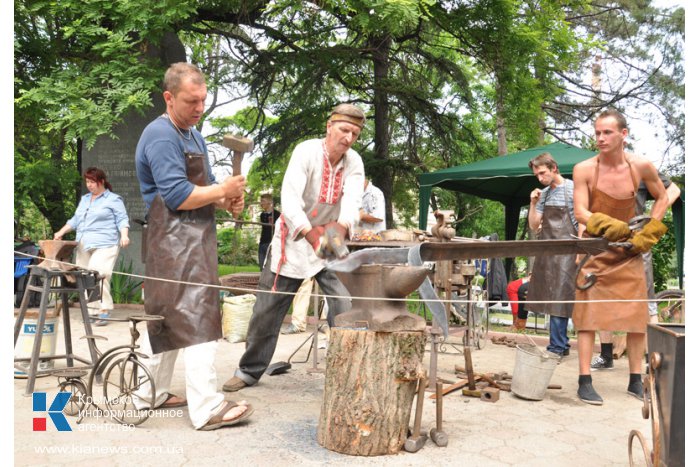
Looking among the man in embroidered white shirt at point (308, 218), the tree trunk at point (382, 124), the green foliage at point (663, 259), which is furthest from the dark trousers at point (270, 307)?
the green foliage at point (663, 259)

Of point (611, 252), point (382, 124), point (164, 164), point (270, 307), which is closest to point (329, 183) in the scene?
point (270, 307)

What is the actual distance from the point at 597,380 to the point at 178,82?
399 cm

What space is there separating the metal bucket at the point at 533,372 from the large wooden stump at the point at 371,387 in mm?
1514

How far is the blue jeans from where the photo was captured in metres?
5.87

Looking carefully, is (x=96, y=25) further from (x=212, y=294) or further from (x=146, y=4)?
(x=212, y=294)

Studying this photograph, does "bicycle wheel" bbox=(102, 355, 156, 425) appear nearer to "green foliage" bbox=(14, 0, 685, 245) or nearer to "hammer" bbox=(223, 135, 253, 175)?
"hammer" bbox=(223, 135, 253, 175)

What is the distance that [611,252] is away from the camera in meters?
4.38

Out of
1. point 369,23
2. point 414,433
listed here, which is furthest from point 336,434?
point 369,23

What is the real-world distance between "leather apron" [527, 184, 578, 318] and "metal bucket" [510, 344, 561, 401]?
1179mm

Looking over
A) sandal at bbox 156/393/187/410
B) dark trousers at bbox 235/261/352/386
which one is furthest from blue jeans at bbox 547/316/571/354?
sandal at bbox 156/393/187/410

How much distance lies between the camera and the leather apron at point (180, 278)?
11.3ft

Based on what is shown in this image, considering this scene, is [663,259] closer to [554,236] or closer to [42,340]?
[554,236]

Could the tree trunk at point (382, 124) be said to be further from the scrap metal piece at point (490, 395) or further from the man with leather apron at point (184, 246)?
the man with leather apron at point (184, 246)

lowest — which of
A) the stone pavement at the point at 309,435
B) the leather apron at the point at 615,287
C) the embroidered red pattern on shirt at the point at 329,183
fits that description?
the stone pavement at the point at 309,435
